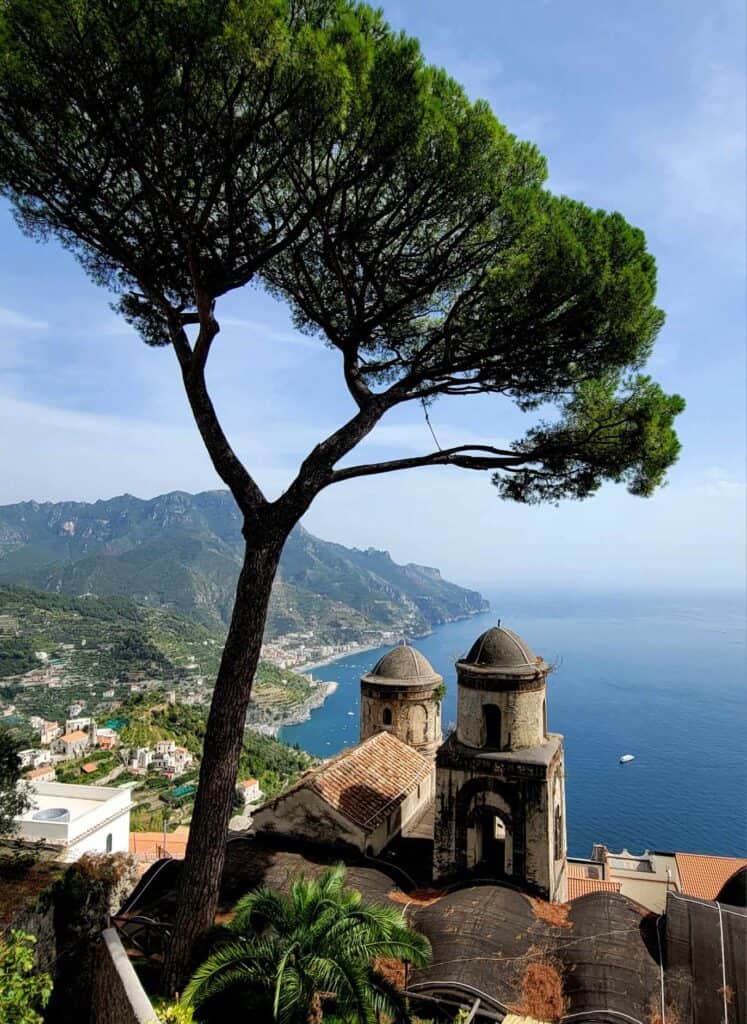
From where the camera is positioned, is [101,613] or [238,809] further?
[101,613]

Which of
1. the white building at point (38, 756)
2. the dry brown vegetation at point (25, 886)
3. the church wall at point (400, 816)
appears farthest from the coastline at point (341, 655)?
the dry brown vegetation at point (25, 886)

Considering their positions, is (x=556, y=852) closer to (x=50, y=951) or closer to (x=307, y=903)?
(x=307, y=903)

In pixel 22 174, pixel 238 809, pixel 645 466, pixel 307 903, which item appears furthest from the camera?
pixel 238 809

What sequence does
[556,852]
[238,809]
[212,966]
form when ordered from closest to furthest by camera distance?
[212,966], [556,852], [238,809]

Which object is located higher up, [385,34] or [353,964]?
[385,34]

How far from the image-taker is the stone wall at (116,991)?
5754mm

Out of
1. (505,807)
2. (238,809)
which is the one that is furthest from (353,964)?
(238,809)

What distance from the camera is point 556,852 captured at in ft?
38.2

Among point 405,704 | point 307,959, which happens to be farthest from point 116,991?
point 405,704

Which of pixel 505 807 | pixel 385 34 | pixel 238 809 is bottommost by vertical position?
pixel 238 809

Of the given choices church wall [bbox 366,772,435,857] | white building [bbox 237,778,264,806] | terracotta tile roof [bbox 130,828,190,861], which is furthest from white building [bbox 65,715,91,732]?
church wall [bbox 366,772,435,857]

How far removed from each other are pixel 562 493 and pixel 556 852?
22.9 ft

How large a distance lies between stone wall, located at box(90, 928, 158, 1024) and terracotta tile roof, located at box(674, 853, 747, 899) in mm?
19537

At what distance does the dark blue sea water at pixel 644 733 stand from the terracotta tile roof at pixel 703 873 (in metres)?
12.2
